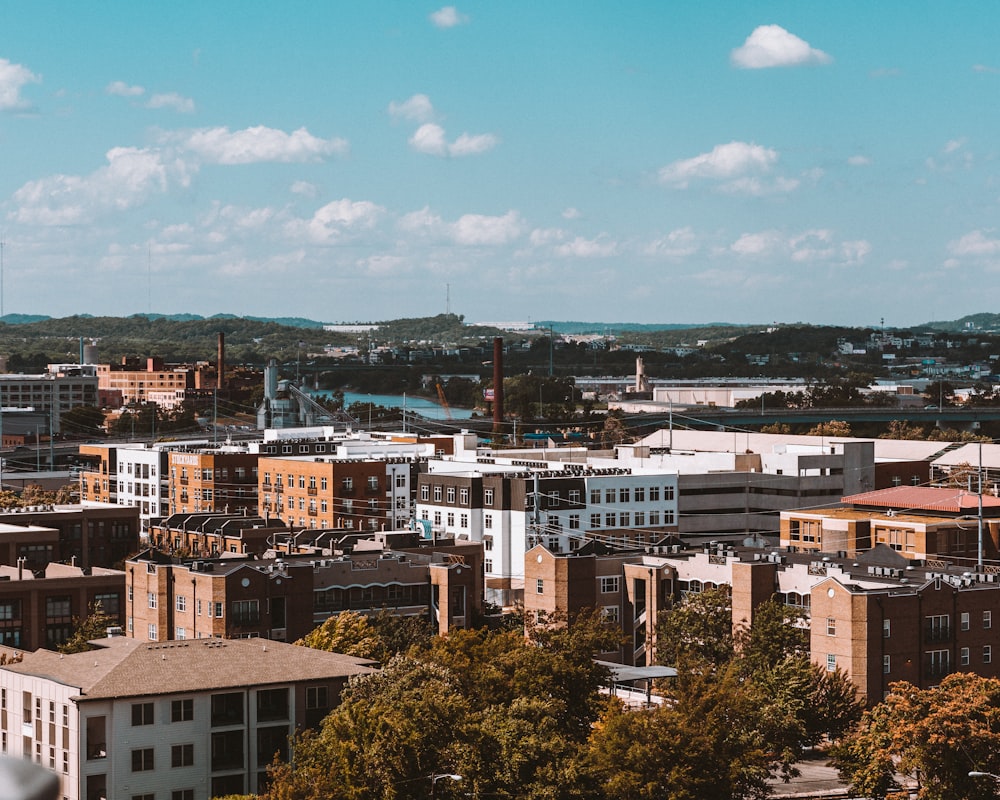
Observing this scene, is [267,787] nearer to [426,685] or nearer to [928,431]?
[426,685]

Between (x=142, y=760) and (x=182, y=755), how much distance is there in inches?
38.0

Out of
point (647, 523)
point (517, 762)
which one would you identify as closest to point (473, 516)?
point (647, 523)

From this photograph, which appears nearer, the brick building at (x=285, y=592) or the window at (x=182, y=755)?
the window at (x=182, y=755)

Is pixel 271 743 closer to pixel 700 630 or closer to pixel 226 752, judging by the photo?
pixel 226 752

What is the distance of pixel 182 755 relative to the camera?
124 ft

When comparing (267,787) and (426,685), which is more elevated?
(426,685)

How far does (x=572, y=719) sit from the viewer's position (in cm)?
4119

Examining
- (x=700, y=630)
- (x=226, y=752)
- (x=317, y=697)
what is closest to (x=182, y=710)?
(x=226, y=752)

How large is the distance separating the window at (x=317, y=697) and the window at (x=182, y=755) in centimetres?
310

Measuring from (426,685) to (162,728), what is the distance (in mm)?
6513

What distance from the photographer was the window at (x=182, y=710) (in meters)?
37.7

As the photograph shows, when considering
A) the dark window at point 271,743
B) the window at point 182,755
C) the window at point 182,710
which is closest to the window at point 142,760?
the window at point 182,755

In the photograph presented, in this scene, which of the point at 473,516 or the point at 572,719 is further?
the point at 473,516

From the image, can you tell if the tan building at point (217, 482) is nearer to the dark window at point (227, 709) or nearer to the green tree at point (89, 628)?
the green tree at point (89, 628)
